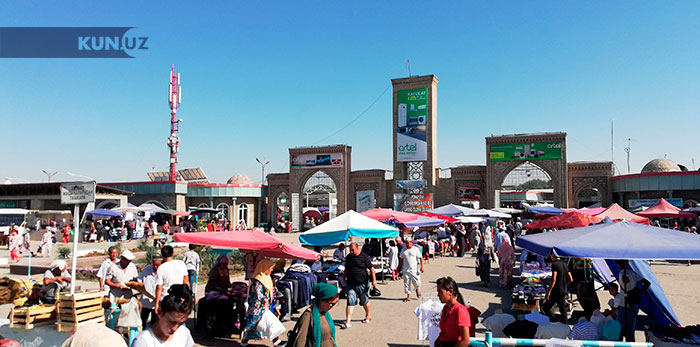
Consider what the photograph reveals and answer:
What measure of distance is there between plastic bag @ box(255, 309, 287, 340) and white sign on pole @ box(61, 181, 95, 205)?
9.43 feet

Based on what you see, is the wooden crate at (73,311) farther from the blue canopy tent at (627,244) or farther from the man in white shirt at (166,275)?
the blue canopy tent at (627,244)

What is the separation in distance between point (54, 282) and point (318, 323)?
4652 millimetres

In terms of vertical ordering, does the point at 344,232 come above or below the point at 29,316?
above

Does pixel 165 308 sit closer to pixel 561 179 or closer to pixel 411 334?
pixel 411 334

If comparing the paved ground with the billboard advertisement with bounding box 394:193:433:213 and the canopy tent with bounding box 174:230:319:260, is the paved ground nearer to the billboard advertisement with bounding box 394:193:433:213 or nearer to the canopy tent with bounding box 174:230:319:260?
the canopy tent with bounding box 174:230:319:260

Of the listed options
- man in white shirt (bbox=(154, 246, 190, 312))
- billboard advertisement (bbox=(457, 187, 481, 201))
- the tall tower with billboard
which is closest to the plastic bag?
man in white shirt (bbox=(154, 246, 190, 312))

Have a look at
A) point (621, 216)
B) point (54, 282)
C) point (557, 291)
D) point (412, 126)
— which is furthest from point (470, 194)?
point (54, 282)

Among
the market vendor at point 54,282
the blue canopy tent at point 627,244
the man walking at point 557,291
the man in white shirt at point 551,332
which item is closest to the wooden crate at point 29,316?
the market vendor at point 54,282

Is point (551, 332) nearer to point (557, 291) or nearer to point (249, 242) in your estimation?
point (557, 291)

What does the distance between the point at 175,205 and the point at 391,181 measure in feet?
63.1

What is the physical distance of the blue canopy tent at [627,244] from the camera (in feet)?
15.9

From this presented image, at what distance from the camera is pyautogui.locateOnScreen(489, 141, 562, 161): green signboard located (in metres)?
31.7

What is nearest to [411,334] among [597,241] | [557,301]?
[557,301]

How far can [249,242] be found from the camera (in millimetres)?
6984
